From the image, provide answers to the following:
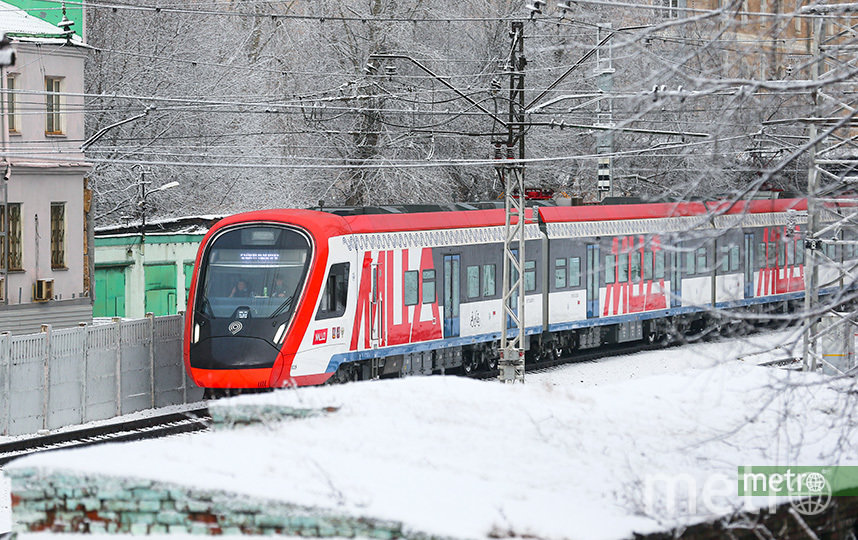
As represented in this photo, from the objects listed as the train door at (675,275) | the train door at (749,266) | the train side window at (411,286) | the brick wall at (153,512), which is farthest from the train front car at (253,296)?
the train door at (749,266)

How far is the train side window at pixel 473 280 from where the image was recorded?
25.0m

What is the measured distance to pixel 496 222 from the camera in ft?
85.0

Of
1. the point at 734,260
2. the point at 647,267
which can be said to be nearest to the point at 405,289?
the point at 647,267

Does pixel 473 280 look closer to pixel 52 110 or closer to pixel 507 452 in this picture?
pixel 52 110

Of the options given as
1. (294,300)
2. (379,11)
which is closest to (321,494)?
(294,300)

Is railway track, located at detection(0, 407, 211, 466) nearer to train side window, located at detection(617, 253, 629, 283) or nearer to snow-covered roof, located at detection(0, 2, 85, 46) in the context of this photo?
snow-covered roof, located at detection(0, 2, 85, 46)

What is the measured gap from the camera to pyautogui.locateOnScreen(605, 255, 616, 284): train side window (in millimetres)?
28828

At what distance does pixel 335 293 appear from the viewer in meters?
20.8

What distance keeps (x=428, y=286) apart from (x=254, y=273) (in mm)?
4332

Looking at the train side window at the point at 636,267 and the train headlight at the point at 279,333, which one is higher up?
the train side window at the point at 636,267

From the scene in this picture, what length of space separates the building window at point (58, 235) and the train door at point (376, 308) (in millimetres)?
9188

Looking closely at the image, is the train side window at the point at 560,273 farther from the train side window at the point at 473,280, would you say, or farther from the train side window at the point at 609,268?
the train side window at the point at 473,280

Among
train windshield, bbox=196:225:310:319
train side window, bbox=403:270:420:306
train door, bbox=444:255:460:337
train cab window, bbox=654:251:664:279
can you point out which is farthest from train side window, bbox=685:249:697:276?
train windshield, bbox=196:225:310:319

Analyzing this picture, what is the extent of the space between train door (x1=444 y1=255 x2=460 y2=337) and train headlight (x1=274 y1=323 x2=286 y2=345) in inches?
199
